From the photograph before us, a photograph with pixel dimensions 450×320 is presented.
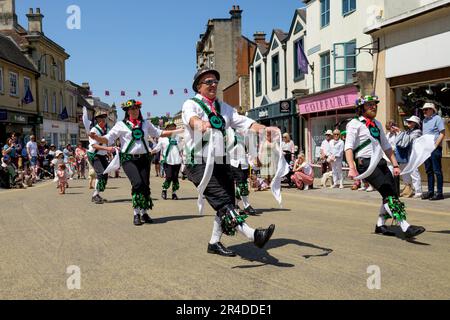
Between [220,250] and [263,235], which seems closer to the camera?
[263,235]

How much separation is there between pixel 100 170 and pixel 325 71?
1287 centimetres

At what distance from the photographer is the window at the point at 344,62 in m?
18.6

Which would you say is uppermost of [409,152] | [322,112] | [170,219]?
[322,112]

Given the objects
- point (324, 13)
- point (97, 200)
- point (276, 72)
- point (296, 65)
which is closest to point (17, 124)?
point (276, 72)

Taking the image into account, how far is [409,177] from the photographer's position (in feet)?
37.6

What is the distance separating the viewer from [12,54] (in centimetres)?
3641

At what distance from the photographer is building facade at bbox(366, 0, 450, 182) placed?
1362cm

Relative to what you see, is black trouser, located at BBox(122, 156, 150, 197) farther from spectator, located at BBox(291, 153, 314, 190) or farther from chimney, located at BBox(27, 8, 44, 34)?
chimney, located at BBox(27, 8, 44, 34)

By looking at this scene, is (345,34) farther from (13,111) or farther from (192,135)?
(13,111)

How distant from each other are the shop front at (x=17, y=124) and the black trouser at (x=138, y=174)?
26.5 metres

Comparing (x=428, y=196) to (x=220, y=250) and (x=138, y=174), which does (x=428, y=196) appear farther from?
(x=220, y=250)

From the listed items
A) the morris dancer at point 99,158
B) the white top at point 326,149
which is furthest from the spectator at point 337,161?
the morris dancer at point 99,158

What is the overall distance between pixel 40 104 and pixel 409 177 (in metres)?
35.6

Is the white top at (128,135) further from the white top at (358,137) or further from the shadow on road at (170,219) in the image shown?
the white top at (358,137)
